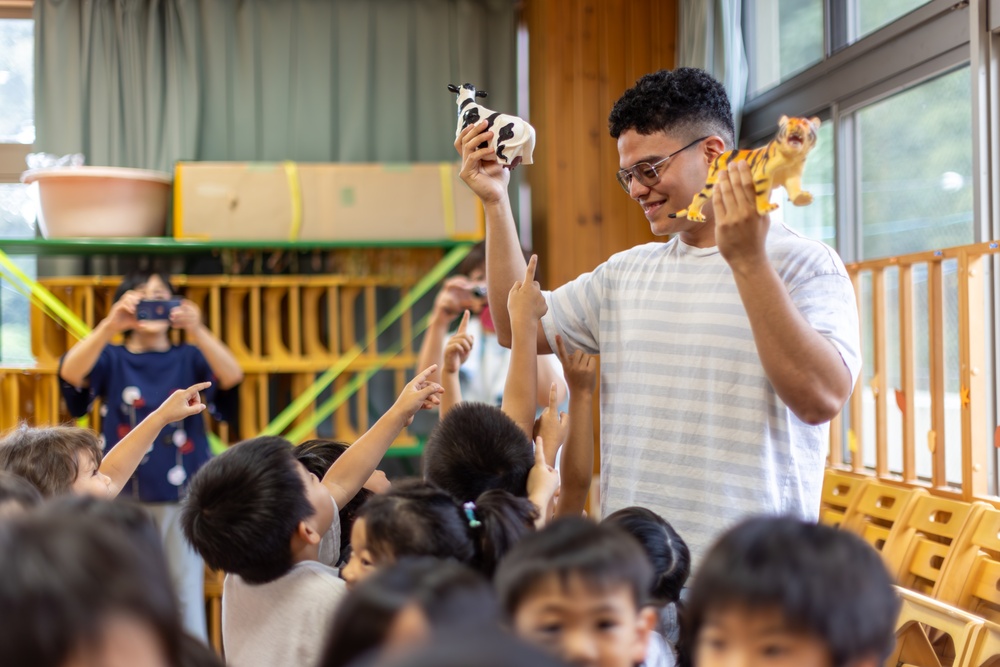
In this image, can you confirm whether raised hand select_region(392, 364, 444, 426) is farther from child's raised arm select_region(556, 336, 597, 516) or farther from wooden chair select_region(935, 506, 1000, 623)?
wooden chair select_region(935, 506, 1000, 623)

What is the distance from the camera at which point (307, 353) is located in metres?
3.72

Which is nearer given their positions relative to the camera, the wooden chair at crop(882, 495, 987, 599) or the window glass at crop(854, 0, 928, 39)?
the wooden chair at crop(882, 495, 987, 599)

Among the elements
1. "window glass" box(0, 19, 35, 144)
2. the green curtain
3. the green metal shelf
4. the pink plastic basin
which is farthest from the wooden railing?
"window glass" box(0, 19, 35, 144)

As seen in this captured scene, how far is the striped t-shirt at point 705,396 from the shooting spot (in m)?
1.33

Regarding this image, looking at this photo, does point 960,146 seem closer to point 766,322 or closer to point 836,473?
point 836,473

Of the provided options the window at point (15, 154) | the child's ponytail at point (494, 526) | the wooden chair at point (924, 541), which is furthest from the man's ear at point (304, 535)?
the window at point (15, 154)

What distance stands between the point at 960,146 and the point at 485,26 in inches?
87.2

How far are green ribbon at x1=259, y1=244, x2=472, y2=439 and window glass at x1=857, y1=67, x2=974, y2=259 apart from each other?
1401 millimetres

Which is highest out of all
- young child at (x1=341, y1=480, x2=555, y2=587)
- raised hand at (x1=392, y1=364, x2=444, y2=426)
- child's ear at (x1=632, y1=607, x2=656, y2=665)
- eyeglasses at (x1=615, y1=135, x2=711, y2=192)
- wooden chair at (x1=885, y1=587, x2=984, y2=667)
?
eyeglasses at (x1=615, y1=135, x2=711, y2=192)

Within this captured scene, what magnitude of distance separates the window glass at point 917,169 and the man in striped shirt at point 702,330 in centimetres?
132

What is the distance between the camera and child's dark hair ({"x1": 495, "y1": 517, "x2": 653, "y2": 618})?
910mm

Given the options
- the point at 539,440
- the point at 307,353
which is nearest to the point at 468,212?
the point at 307,353

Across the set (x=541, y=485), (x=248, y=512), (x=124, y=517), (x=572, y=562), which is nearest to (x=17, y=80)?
(x=248, y=512)

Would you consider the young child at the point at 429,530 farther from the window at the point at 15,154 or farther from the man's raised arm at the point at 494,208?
the window at the point at 15,154
